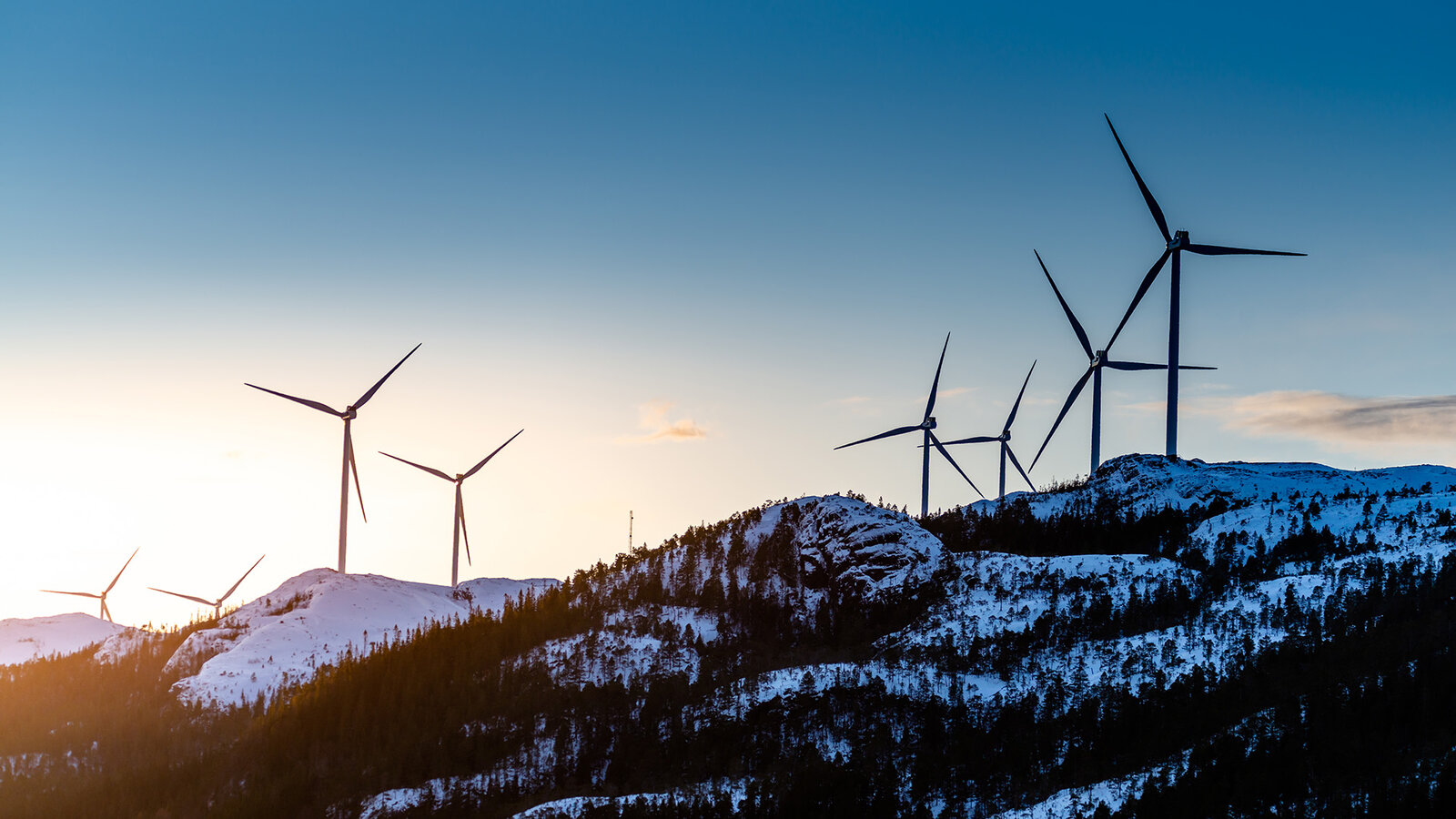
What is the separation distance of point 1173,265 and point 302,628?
304 feet

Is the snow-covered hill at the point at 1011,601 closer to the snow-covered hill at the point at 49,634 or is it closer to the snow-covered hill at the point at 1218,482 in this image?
the snow-covered hill at the point at 1218,482

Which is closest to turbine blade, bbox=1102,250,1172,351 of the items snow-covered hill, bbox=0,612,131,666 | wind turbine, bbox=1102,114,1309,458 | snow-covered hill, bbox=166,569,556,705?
wind turbine, bbox=1102,114,1309,458

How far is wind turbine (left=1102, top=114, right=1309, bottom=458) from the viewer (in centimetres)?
10819

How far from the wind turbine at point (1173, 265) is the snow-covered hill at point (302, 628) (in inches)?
2562

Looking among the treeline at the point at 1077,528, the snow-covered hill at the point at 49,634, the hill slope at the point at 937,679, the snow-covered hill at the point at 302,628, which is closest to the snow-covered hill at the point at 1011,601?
the hill slope at the point at 937,679

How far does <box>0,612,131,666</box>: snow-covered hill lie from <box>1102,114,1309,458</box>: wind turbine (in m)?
128

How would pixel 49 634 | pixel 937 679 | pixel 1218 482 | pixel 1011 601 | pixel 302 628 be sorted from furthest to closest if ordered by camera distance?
pixel 49 634 < pixel 302 628 < pixel 1218 482 < pixel 1011 601 < pixel 937 679

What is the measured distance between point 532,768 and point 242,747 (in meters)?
33.1

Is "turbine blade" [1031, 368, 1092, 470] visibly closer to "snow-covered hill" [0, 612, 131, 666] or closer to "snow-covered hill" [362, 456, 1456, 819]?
→ "snow-covered hill" [362, 456, 1456, 819]

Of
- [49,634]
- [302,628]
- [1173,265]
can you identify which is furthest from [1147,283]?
[49,634]

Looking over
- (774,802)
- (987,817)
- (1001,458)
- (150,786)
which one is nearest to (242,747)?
(150,786)

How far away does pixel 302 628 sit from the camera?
447ft

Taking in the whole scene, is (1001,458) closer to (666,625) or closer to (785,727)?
(666,625)

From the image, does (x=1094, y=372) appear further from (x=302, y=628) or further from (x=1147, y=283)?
(x=302, y=628)
